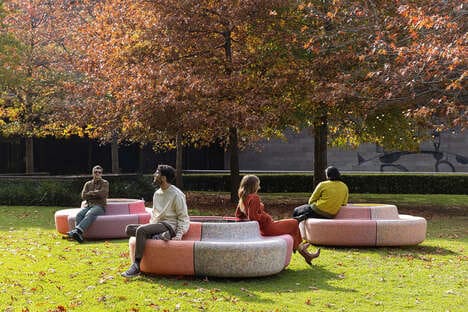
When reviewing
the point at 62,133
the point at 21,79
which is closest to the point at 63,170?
the point at 62,133

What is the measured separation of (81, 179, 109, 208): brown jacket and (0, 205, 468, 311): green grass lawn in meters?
1.36

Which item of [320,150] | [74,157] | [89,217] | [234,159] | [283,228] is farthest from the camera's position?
[74,157]

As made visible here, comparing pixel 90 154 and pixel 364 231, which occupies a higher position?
pixel 90 154

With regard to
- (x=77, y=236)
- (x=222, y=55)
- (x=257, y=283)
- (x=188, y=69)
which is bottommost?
(x=257, y=283)

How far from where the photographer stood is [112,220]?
1370 centimetres

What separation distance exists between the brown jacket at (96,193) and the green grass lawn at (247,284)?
1360 millimetres

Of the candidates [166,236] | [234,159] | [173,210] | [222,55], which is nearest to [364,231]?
[173,210]

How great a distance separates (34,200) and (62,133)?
4.20m

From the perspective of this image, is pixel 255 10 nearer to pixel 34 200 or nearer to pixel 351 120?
pixel 351 120

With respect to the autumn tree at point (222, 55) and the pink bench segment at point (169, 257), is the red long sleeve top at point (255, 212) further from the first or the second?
the autumn tree at point (222, 55)

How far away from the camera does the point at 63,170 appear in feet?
111

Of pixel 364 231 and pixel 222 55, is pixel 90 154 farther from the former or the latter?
pixel 364 231

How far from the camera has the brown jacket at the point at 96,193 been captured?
13.8m

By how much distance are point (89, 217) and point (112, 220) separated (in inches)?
18.2
